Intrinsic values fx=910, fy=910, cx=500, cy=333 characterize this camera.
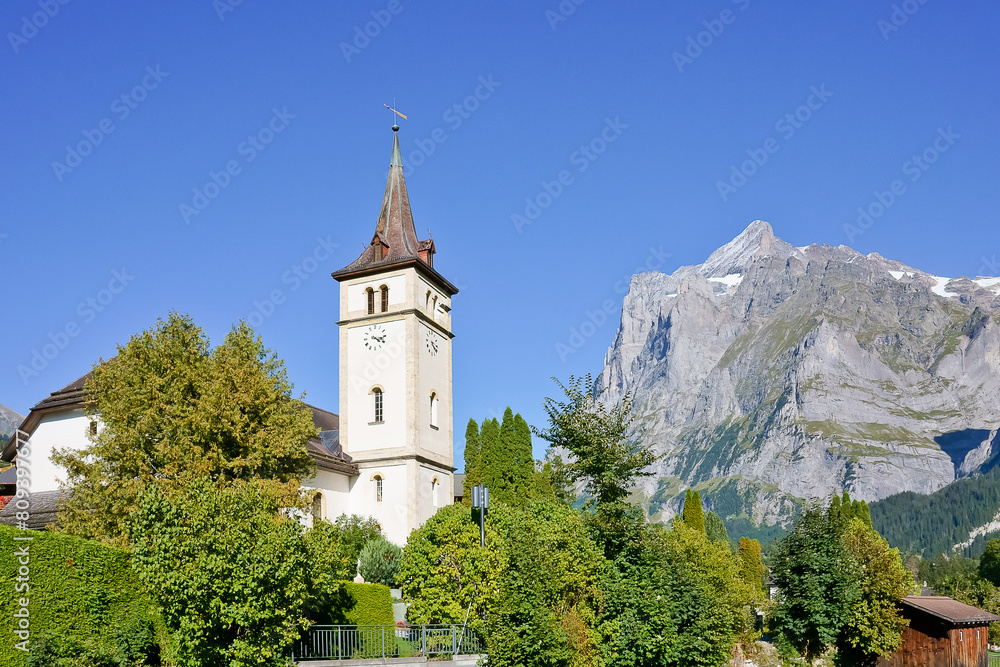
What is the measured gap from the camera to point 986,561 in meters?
111

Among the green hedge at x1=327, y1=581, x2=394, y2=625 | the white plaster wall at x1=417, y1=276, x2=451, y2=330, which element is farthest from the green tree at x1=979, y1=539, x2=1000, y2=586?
the green hedge at x1=327, y1=581, x2=394, y2=625

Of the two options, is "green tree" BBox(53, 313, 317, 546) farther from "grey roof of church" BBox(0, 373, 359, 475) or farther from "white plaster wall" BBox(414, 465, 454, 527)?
"white plaster wall" BBox(414, 465, 454, 527)

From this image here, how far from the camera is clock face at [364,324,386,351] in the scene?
49.6 metres

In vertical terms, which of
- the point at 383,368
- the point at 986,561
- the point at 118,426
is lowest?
the point at 986,561

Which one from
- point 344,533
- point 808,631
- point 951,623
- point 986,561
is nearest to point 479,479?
point 344,533

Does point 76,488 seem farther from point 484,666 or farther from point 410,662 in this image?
point 484,666

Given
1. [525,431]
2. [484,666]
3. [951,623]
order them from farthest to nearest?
[525,431]
[951,623]
[484,666]

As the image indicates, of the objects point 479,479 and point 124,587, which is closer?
point 124,587

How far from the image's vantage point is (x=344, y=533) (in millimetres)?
42469

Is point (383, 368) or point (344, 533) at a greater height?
point (383, 368)

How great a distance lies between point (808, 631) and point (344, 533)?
70.4 feet

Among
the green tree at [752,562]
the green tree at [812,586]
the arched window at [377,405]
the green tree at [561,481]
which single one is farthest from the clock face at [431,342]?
the green tree at [752,562]

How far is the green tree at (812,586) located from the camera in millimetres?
39781

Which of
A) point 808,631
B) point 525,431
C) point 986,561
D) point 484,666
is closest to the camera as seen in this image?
point 484,666
